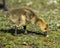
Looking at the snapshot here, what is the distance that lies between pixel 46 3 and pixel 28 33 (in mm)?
10381

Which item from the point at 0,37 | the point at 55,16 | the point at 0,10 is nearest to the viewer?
the point at 0,37

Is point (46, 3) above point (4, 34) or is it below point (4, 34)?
above

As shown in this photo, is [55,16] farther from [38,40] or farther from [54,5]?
[38,40]

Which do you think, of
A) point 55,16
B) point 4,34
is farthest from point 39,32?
point 55,16

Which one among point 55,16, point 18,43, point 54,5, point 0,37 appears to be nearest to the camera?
point 18,43

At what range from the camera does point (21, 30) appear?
49.8 feet

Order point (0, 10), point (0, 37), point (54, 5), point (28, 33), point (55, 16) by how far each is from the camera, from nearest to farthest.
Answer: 1. point (0, 37)
2. point (28, 33)
3. point (55, 16)
4. point (0, 10)
5. point (54, 5)

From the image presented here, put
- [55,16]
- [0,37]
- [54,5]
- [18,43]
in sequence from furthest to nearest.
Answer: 1. [54,5]
2. [55,16]
3. [0,37]
4. [18,43]

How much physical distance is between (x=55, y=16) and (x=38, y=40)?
22.9ft

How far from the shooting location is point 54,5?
80.4 ft

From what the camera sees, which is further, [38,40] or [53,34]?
[53,34]

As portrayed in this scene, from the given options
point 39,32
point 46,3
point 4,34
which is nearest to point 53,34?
point 39,32

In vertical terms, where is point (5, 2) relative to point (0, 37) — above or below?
above

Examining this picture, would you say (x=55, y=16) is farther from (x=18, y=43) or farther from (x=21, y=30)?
(x=18, y=43)
